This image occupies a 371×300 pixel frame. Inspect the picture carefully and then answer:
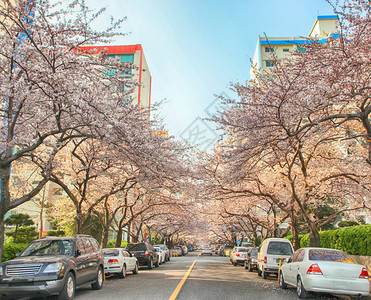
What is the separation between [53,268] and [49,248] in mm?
1699

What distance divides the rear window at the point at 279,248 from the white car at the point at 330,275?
6.15 m

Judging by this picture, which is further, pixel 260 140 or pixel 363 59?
pixel 260 140

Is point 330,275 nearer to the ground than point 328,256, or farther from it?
nearer to the ground

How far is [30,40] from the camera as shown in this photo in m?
10.1

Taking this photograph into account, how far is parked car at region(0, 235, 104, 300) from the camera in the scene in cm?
894

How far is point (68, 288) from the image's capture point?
968cm

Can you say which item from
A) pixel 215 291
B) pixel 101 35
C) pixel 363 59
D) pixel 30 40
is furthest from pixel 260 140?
pixel 30 40

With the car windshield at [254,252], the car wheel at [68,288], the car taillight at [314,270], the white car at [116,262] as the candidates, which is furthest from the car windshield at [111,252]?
the car taillight at [314,270]

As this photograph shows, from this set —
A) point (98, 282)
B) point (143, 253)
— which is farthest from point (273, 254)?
point (143, 253)

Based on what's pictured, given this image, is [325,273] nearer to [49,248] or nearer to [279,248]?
[279,248]

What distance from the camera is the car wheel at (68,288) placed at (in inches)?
364

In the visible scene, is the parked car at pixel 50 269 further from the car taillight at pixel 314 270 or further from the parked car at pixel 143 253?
the parked car at pixel 143 253

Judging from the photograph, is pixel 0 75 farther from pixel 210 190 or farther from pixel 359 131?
pixel 359 131

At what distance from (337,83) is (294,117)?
2.06 meters
